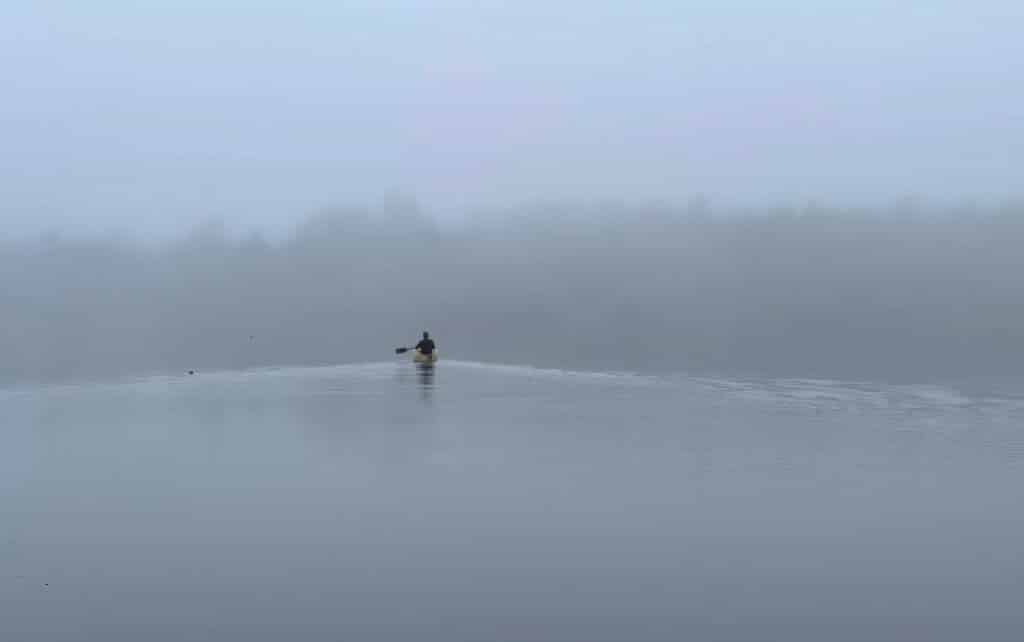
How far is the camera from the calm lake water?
37.3 ft

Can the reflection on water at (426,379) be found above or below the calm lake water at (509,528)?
above

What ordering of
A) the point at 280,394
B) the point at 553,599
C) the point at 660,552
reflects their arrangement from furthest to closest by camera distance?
the point at 280,394, the point at 660,552, the point at 553,599

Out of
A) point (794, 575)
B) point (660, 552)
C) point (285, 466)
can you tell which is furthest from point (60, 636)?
point (285, 466)

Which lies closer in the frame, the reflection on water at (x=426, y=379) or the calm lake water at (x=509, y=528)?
the calm lake water at (x=509, y=528)

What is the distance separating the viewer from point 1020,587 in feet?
41.9

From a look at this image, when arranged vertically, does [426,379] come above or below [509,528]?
above

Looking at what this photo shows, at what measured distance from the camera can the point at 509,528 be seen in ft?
51.9

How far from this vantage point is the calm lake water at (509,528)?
11.4 m

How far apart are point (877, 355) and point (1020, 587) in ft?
308

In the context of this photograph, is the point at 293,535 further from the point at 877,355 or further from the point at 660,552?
the point at 877,355

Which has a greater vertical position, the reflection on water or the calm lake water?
the reflection on water

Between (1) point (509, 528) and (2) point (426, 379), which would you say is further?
(2) point (426, 379)

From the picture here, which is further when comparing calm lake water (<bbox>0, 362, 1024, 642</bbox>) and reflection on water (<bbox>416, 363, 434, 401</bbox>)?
reflection on water (<bbox>416, 363, 434, 401</bbox>)

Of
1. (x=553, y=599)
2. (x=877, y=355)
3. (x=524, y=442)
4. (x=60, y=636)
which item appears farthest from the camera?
(x=877, y=355)
